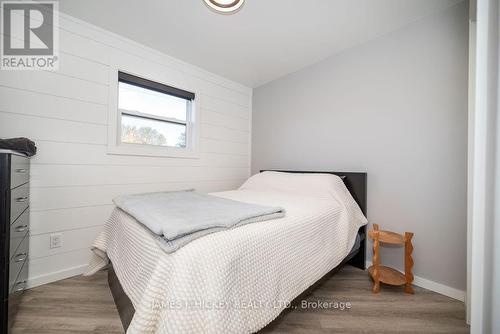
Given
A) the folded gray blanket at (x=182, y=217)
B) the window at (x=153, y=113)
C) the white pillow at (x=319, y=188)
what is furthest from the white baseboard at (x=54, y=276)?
the white pillow at (x=319, y=188)

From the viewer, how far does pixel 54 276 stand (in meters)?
1.81

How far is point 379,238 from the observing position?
170 centimetres

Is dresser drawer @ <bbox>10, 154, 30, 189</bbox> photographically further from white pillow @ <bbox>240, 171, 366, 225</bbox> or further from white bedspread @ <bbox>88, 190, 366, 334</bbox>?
white pillow @ <bbox>240, 171, 366, 225</bbox>

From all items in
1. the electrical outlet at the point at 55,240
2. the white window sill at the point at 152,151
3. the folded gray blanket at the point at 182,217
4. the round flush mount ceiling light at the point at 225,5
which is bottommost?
the electrical outlet at the point at 55,240

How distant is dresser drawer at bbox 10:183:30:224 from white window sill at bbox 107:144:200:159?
0.68m

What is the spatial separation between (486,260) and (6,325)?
212 centimetres

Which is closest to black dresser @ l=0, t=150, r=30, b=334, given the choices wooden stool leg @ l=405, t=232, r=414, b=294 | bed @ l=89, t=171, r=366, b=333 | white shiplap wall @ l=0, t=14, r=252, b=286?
white shiplap wall @ l=0, t=14, r=252, b=286

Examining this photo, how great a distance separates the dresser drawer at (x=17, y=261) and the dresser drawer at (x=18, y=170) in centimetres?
43

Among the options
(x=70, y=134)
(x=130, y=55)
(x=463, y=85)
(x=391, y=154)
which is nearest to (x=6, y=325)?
(x=70, y=134)

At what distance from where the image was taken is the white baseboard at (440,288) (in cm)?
158

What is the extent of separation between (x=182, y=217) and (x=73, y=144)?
1.54 meters

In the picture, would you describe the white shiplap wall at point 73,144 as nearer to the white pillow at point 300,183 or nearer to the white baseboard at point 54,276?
the white baseboard at point 54,276

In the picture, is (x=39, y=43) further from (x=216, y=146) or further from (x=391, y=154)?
(x=391, y=154)

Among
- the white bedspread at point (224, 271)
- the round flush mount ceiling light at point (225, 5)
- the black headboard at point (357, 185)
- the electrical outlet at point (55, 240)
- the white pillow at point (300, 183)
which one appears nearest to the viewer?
the white bedspread at point (224, 271)
